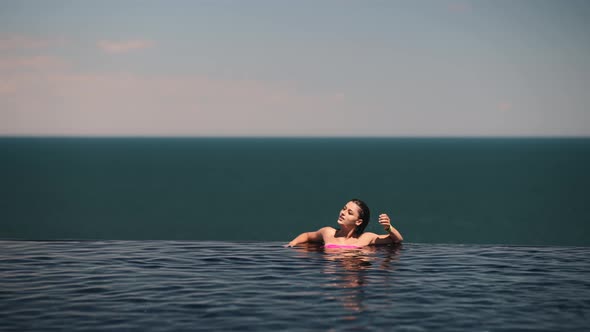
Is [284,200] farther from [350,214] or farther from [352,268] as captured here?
[352,268]

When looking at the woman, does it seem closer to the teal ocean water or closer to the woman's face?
the woman's face

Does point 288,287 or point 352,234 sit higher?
point 352,234

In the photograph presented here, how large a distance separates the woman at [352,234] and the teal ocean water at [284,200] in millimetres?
40204

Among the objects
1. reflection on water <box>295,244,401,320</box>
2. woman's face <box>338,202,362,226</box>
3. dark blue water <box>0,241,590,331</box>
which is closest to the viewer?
dark blue water <box>0,241,590,331</box>

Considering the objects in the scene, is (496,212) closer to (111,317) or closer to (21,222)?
(21,222)

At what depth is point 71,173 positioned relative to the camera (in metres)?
143

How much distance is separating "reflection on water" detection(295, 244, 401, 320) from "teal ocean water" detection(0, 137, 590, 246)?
40.8 metres

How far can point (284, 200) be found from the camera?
89000 millimetres

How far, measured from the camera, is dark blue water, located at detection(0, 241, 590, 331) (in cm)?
1030

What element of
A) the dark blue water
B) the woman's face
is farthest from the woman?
the dark blue water

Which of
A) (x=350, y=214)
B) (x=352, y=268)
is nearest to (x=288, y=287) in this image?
(x=352, y=268)

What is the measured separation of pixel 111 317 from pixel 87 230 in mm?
62189

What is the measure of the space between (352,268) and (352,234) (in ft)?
7.77

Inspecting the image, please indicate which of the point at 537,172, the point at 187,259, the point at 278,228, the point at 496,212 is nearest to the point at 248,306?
the point at 187,259
